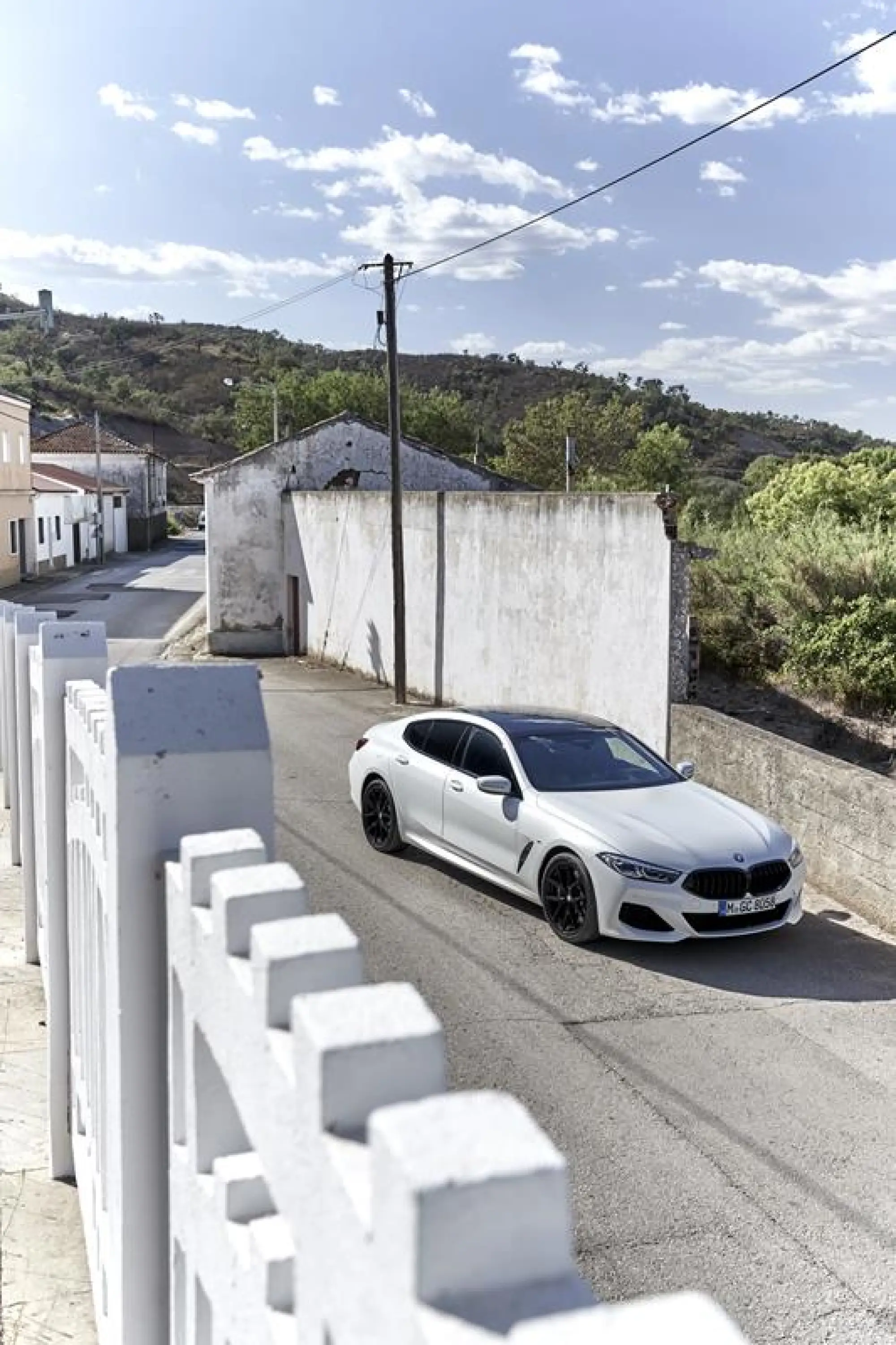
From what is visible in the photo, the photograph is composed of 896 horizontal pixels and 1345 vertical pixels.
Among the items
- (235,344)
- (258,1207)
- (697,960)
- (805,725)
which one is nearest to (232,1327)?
(258,1207)

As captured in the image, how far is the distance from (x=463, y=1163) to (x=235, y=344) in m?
171

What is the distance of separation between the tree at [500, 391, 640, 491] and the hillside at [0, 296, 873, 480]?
32028 mm

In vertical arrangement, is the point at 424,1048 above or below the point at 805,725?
above

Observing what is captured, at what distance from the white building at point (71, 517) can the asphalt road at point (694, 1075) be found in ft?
139

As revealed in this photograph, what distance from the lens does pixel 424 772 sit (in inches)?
426

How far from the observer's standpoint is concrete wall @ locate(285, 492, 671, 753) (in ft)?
48.0

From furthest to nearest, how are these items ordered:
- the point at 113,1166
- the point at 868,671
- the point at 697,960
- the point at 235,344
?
the point at 235,344 → the point at 868,671 → the point at 697,960 → the point at 113,1166

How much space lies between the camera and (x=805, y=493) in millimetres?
39812

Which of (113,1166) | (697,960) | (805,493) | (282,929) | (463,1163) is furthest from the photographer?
(805,493)

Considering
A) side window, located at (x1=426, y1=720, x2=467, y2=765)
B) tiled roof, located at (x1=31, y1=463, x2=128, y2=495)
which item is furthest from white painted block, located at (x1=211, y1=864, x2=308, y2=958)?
tiled roof, located at (x1=31, y1=463, x2=128, y2=495)

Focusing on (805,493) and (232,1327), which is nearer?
(232,1327)

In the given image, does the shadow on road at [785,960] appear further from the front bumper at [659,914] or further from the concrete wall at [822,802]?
the concrete wall at [822,802]

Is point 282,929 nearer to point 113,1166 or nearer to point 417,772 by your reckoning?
point 113,1166

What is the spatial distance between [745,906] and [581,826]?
4.06 feet
